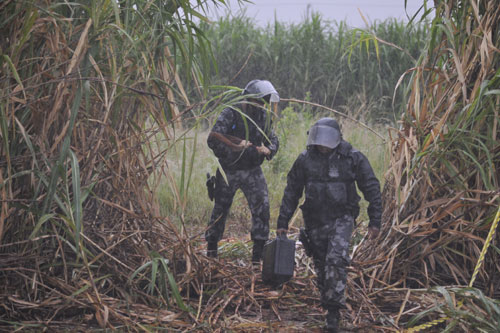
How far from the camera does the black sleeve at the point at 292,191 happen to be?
13.6 ft

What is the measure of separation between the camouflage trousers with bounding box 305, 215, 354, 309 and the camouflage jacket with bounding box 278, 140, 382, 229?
7 cm

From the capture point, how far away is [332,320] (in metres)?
3.77

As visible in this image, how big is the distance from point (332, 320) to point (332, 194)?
78 centimetres

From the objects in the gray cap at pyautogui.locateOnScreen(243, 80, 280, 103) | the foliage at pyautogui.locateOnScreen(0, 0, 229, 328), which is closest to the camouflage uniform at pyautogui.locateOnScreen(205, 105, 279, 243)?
the gray cap at pyautogui.locateOnScreen(243, 80, 280, 103)

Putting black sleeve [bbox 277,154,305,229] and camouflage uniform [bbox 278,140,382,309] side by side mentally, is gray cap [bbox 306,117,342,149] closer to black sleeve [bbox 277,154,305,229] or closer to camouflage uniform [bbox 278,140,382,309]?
camouflage uniform [bbox 278,140,382,309]

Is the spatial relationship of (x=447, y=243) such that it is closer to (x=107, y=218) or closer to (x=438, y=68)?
(x=438, y=68)

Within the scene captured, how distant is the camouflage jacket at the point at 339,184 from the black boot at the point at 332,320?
583 mm

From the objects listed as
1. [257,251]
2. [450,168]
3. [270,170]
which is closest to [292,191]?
[450,168]

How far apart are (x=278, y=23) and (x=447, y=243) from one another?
913 cm

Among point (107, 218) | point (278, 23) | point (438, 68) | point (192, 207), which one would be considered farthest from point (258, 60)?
→ point (107, 218)

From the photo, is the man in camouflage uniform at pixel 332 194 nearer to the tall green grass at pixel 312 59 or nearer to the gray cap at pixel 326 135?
the gray cap at pixel 326 135

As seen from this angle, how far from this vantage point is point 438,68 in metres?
4.38

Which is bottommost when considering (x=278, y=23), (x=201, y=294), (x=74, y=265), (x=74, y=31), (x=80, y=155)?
(x=201, y=294)

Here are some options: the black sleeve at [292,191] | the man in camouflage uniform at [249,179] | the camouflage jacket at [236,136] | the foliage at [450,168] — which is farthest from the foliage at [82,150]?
the foliage at [450,168]
